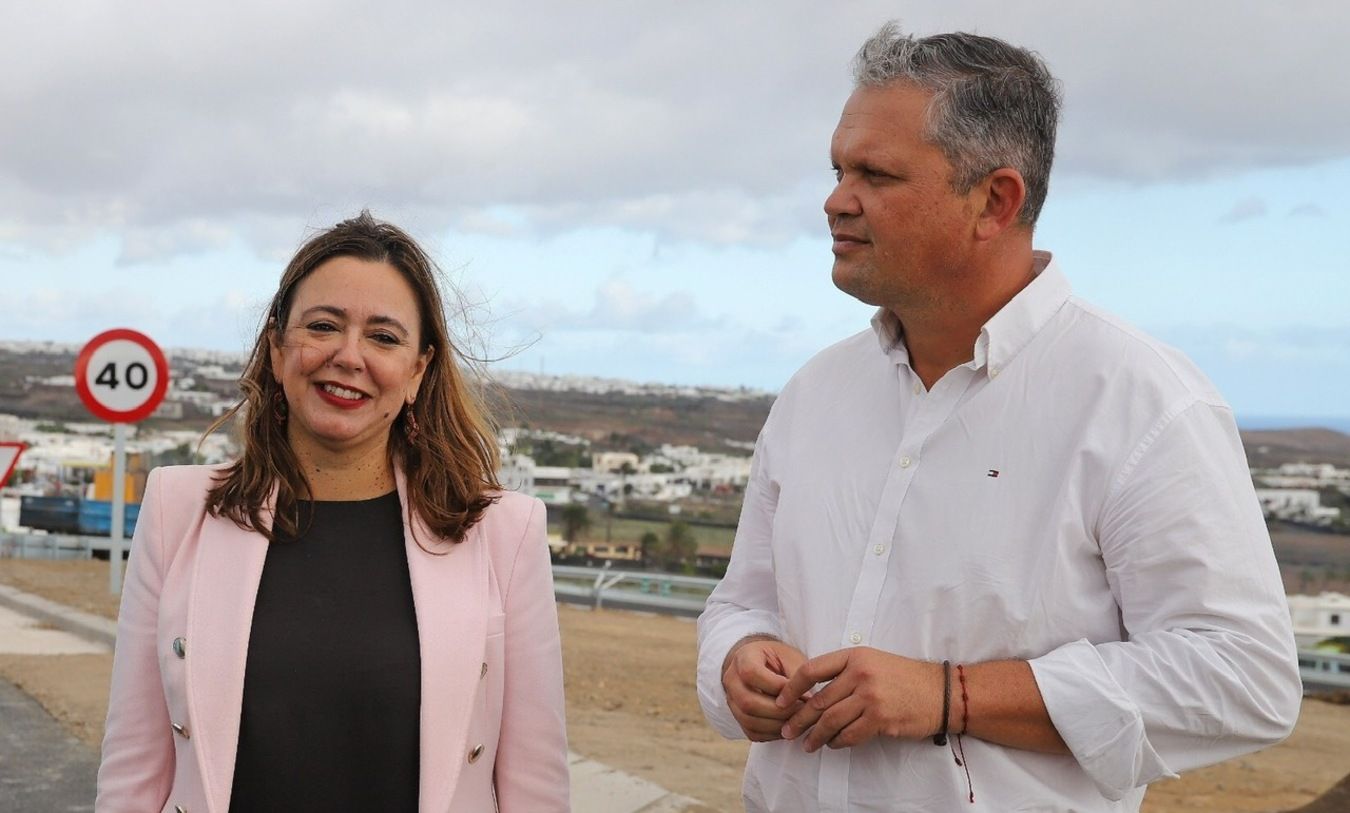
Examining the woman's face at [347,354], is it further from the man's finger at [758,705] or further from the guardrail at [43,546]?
the guardrail at [43,546]

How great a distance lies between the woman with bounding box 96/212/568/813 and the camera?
310 centimetres

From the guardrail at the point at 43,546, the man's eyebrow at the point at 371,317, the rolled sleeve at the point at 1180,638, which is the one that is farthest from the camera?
the guardrail at the point at 43,546

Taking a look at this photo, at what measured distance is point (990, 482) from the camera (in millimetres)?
2855

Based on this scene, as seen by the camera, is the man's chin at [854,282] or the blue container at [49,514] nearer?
the man's chin at [854,282]

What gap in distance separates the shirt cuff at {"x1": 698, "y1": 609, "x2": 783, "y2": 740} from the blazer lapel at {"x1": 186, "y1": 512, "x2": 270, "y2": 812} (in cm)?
94

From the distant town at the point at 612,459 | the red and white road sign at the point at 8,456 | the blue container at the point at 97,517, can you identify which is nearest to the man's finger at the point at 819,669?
the distant town at the point at 612,459

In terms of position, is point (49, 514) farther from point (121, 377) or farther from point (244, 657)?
point (244, 657)

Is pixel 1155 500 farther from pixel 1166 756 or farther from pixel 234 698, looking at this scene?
pixel 234 698

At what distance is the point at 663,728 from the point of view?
32.1 ft

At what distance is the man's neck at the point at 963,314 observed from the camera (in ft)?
9.78

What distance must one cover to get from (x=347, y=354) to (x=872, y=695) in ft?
4.31

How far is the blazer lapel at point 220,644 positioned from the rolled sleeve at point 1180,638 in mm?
1576

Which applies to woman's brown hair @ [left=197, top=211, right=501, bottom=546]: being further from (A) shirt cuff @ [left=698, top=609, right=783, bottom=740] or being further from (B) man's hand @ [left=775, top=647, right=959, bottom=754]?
(B) man's hand @ [left=775, top=647, right=959, bottom=754]

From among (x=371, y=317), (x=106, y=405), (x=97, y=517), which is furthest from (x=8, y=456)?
(x=97, y=517)
